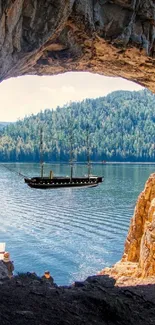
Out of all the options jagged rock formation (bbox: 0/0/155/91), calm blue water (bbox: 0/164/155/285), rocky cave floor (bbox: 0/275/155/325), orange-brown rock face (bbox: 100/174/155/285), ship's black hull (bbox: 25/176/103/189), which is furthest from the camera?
calm blue water (bbox: 0/164/155/285)

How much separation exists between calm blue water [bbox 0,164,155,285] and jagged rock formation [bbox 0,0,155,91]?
24.2 m

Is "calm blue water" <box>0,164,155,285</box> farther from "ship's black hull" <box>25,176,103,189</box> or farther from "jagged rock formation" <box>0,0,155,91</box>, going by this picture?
"jagged rock formation" <box>0,0,155,91</box>

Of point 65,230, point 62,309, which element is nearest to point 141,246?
point 62,309

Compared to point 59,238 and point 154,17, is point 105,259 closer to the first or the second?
point 59,238

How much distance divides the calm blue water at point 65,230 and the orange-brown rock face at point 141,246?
11.3m

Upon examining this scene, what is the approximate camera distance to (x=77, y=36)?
44.7ft

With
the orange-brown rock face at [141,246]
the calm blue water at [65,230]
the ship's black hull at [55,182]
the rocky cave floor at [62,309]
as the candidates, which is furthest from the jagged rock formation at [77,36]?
the calm blue water at [65,230]

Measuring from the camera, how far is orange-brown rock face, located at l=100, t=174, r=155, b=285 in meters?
19.0

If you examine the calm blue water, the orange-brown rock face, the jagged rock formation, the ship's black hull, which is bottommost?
the calm blue water

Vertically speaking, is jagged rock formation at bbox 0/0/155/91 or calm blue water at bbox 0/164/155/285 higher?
jagged rock formation at bbox 0/0/155/91

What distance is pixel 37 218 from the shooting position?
5806cm

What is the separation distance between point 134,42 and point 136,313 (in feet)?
31.4

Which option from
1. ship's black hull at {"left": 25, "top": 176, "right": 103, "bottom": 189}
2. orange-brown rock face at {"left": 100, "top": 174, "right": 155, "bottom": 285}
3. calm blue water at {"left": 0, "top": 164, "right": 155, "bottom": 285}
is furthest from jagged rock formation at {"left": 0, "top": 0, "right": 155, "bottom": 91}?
calm blue water at {"left": 0, "top": 164, "right": 155, "bottom": 285}

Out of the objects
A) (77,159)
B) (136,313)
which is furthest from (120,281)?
(77,159)
